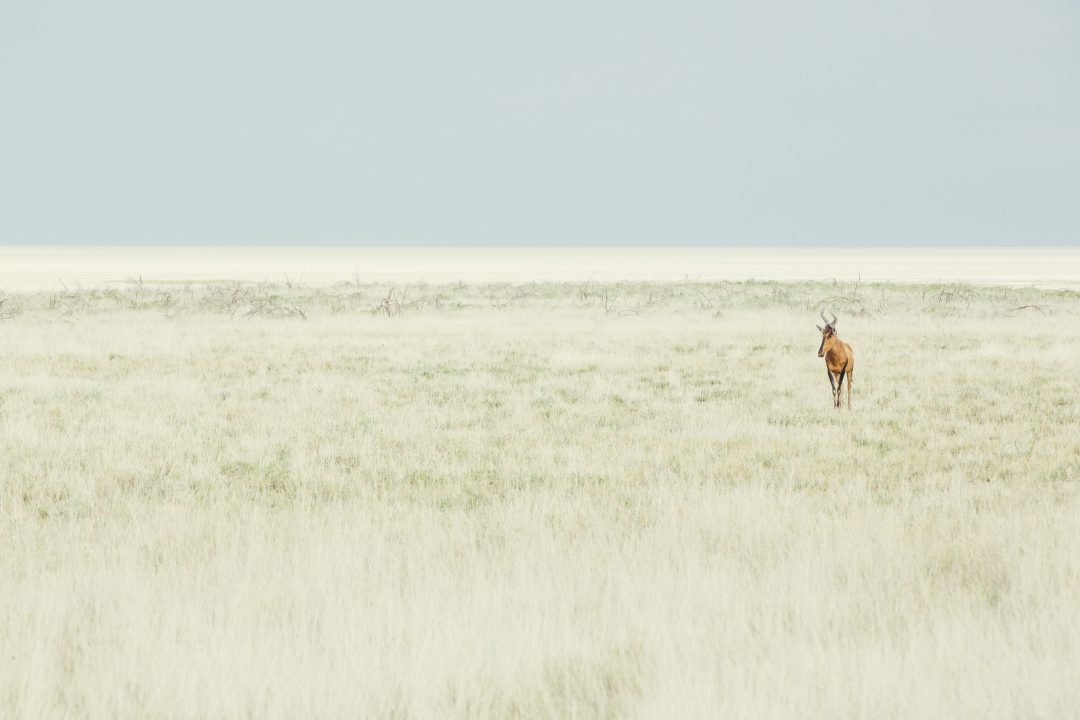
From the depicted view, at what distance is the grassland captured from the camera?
435 cm

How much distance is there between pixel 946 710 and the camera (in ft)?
13.3

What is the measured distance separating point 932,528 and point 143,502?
594 cm

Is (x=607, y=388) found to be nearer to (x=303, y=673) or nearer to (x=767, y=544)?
(x=767, y=544)

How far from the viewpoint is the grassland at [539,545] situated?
14.3 ft

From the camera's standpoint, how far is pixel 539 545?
6617 mm

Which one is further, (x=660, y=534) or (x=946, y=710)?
(x=660, y=534)

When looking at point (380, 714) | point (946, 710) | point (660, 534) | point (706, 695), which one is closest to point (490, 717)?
point (380, 714)

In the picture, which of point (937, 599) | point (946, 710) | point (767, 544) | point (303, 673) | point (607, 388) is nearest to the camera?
point (946, 710)

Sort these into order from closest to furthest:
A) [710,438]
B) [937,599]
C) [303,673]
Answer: [303,673]
[937,599]
[710,438]

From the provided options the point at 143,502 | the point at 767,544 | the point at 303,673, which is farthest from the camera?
the point at 143,502

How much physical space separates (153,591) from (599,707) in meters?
2.74

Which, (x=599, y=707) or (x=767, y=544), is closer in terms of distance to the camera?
(x=599, y=707)

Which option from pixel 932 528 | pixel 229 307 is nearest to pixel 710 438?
pixel 932 528

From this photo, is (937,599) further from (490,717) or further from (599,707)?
(490,717)
